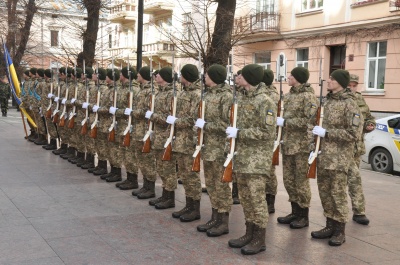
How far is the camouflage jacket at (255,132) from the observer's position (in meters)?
5.48

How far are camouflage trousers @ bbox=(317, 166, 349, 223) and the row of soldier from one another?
11 mm

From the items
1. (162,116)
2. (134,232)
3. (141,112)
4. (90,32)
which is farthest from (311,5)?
(134,232)

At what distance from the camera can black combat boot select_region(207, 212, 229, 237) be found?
6126 millimetres

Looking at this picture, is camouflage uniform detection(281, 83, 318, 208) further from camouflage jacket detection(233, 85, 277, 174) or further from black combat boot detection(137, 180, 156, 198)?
black combat boot detection(137, 180, 156, 198)

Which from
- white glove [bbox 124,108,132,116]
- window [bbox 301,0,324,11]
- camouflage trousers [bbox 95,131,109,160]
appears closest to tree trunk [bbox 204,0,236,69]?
camouflage trousers [bbox 95,131,109,160]

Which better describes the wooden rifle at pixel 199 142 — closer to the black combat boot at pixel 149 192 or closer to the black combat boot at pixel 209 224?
the black combat boot at pixel 209 224

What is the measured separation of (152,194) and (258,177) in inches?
116

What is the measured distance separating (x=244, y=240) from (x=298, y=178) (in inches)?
50.0

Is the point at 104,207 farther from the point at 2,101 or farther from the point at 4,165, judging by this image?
the point at 2,101

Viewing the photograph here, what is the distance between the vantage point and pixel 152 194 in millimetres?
8125

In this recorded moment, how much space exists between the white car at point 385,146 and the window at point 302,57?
33.8 ft

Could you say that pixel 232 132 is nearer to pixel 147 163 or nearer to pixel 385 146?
pixel 147 163

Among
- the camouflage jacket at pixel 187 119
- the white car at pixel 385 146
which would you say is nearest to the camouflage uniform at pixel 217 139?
the camouflage jacket at pixel 187 119

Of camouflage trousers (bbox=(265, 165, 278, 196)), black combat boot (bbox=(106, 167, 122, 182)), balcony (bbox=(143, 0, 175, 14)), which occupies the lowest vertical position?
black combat boot (bbox=(106, 167, 122, 182))
